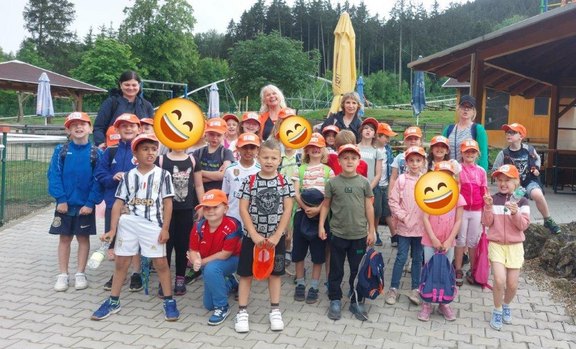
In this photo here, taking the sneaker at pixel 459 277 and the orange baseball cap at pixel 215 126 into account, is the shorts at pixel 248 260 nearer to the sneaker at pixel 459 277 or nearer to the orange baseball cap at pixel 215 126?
the orange baseball cap at pixel 215 126

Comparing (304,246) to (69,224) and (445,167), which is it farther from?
(69,224)

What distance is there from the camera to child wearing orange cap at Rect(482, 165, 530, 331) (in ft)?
13.5

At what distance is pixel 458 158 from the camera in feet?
17.6

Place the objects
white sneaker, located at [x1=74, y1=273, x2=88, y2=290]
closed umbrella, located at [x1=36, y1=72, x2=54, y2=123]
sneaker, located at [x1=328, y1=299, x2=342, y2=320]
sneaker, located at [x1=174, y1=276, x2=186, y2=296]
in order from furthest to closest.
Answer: closed umbrella, located at [x1=36, y1=72, x2=54, y2=123] < white sneaker, located at [x1=74, y1=273, x2=88, y2=290] < sneaker, located at [x1=174, y1=276, x2=186, y2=296] < sneaker, located at [x1=328, y1=299, x2=342, y2=320]

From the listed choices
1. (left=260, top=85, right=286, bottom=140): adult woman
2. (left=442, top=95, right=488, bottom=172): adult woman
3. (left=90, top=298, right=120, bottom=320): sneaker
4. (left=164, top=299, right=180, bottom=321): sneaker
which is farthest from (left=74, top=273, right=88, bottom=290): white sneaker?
(left=442, top=95, right=488, bottom=172): adult woman

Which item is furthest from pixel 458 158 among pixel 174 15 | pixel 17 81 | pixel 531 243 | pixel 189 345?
pixel 174 15

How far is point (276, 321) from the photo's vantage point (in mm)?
4000

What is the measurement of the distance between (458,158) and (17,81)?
72.7ft

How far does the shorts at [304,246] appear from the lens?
4617 millimetres

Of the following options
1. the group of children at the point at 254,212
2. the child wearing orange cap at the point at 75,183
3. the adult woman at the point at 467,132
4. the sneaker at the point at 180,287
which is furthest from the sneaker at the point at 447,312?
the child wearing orange cap at the point at 75,183

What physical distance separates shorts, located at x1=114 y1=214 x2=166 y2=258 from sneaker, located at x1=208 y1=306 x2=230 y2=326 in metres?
0.66

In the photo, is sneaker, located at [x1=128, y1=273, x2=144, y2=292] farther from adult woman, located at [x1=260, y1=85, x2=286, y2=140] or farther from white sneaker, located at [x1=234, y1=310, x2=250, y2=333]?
adult woman, located at [x1=260, y1=85, x2=286, y2=140]

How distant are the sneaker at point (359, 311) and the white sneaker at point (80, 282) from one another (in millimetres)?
2618

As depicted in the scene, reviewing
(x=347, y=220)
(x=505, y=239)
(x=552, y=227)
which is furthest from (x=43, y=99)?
(x=505, y=239)
